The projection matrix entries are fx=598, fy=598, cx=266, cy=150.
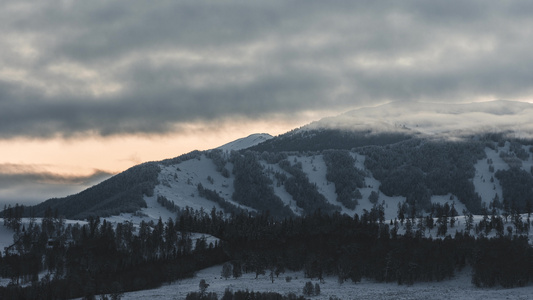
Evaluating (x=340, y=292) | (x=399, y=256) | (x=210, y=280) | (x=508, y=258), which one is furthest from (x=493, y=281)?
(x=210, y=280)

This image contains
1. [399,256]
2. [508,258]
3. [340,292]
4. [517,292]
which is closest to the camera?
[517,292]

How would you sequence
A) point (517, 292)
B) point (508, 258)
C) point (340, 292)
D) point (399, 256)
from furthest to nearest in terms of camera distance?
point (399, 256) → point (508, 258) → point (340, 292) → point (517, 292)

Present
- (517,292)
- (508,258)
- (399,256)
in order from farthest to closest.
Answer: (399,256) < (508,258) < (517,292)

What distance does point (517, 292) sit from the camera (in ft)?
504

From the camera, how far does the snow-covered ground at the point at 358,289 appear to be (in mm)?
154500

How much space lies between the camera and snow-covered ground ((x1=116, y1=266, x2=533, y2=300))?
507ft

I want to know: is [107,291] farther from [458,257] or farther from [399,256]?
[458,257]

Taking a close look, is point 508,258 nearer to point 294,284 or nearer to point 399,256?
point 399,256

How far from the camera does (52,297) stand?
174 m

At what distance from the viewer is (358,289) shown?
17138 centimetres

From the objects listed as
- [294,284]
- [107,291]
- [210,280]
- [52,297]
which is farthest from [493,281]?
[52,297]

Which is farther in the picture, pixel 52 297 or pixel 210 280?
pixel 210 280

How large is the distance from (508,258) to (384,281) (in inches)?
1465

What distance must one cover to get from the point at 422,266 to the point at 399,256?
10.6 metres
